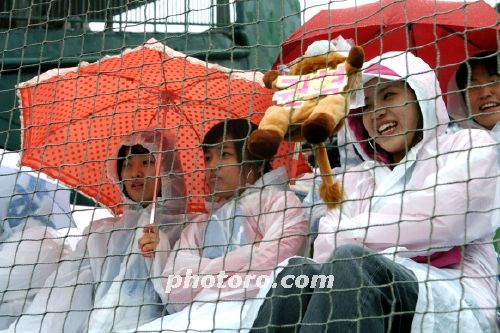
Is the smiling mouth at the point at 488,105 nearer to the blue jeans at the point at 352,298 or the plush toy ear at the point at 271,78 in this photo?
the plush toy ear at the point at 271,78

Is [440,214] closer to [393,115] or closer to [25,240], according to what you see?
[393,115]

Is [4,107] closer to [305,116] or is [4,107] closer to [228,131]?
[228,131]

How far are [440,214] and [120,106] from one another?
3.57ft

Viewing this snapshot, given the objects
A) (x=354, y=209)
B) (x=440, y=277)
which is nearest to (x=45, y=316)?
(x=354, y=209)

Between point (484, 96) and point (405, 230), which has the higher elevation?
point (484, 96)

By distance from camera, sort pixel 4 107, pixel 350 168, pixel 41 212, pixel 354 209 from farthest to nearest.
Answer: pixel 4 107
pixel 41 212
pixel 350 168
pixel 354 209

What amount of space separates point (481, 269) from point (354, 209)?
11.9 inches

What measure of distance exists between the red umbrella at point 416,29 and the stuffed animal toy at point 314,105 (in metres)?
0.22

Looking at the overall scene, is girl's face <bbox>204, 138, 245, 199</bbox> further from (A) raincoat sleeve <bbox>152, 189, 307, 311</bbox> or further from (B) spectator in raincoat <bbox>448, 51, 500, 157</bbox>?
(B) spectator in raincoat <bbox>448, 51, 500, 157</bbox>

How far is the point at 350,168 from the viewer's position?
7.34 feet

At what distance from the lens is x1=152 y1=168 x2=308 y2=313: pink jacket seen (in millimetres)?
2086

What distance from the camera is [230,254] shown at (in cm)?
215

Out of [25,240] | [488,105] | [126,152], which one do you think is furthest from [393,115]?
[25,240]

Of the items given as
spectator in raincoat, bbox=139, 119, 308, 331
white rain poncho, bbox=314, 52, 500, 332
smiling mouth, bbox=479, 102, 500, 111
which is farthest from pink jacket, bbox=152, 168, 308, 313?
smiling mouth, bbox=479, 102, 500, 111
